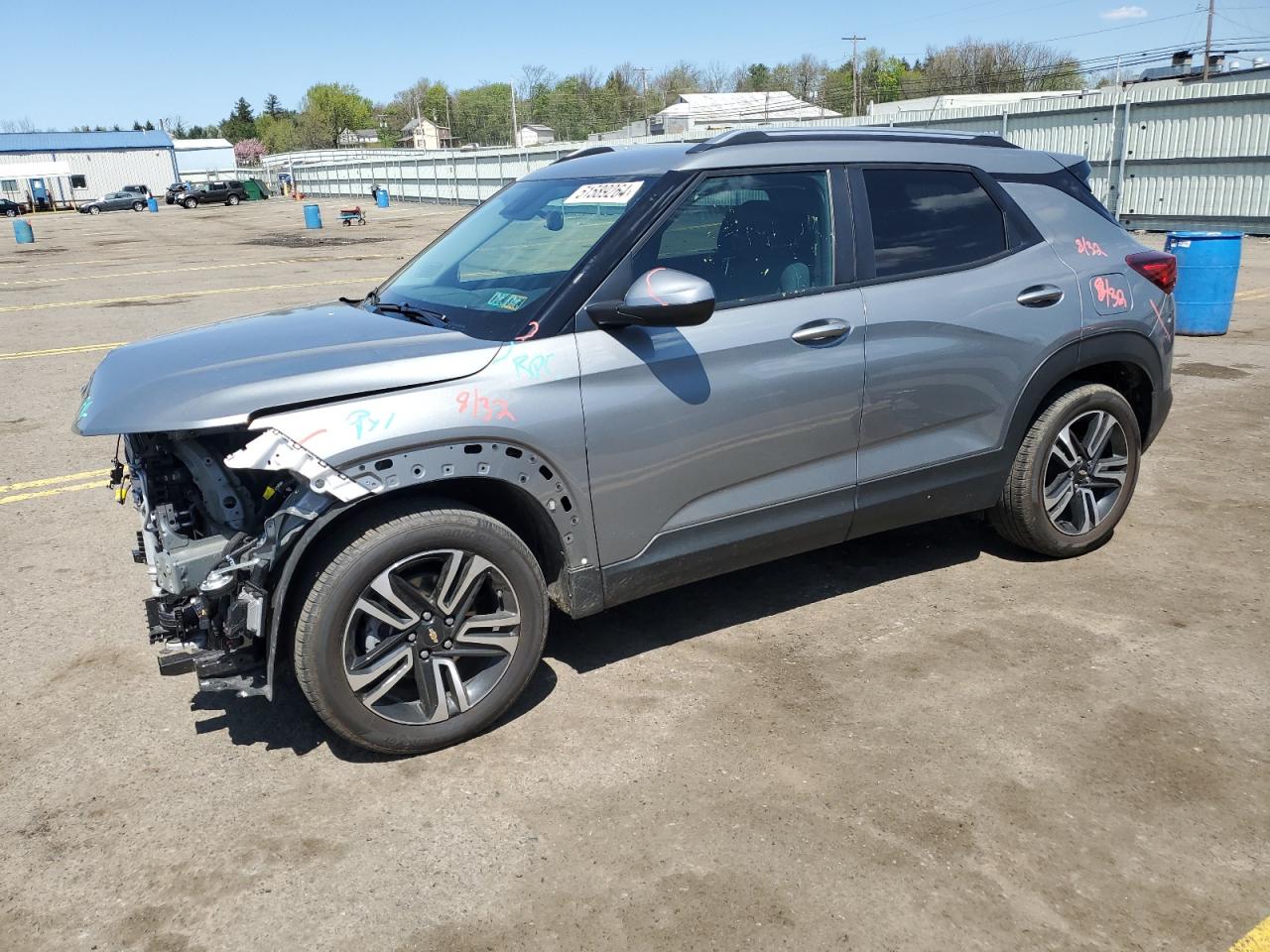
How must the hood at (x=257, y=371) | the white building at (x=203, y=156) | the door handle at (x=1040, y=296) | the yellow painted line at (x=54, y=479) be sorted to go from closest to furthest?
the hood at (x=257, y=371) → the door handle at (x=1040, y=296) → the yellow painted line at (x=54, y=479) → the white building at (x=203, y=156)

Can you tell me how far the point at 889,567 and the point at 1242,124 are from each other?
62.4 ft

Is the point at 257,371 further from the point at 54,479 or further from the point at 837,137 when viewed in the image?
the point at 54,479

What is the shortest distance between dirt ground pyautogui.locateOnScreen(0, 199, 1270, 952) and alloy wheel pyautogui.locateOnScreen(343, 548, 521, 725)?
21 centimetres

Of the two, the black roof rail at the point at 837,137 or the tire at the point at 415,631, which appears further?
the black roof rail at the point at 837,137

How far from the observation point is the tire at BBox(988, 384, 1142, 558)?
14.6ft

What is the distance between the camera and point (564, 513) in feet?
11.0

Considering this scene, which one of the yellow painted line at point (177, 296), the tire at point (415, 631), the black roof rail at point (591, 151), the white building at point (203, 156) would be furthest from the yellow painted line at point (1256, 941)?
the white building at point (203, 156)

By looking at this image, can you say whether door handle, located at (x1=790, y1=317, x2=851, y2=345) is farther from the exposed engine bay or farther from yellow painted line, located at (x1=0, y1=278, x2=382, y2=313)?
yellow painted line, located at (x1=0, y1=278, x2=382, y2=313)

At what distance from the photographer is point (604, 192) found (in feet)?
12.3

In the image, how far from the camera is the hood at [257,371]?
9.52 feet

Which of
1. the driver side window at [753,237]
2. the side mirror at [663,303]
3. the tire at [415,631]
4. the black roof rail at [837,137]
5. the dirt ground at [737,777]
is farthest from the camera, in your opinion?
the black roof rail at [837,137]

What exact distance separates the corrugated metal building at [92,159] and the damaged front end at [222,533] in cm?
8200

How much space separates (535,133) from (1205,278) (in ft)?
370

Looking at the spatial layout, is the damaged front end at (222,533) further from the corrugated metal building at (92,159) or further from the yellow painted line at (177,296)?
the corrugated metal building at (92,159)
